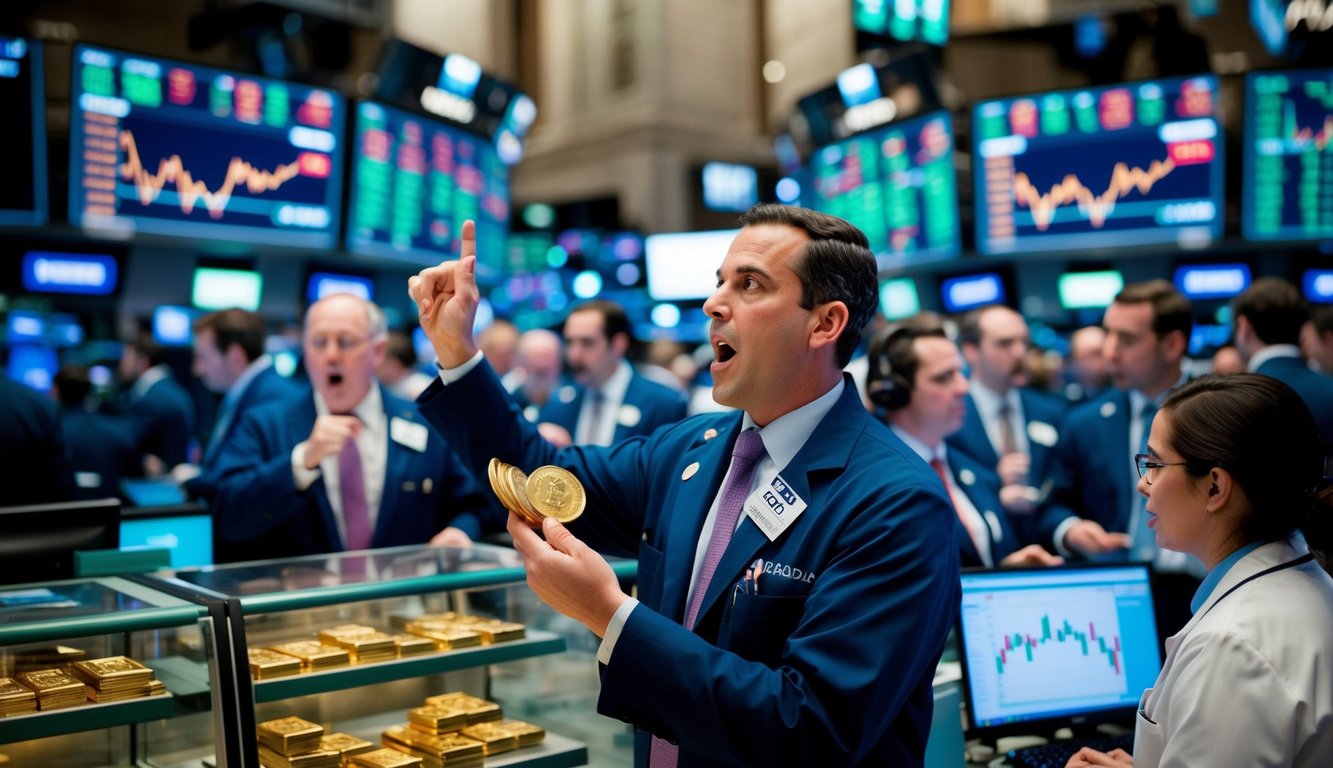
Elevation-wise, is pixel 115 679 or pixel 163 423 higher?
pixel 163 423

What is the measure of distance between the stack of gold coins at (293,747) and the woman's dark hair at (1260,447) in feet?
5.66

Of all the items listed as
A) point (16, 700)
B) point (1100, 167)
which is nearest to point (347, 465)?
point (16, 700)

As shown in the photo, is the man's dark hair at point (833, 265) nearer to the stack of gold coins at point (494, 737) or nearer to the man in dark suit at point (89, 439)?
the stack of gold coins at point (494, 737)

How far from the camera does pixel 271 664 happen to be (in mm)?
2080

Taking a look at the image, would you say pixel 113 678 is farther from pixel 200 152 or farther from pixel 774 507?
pixel 200 152

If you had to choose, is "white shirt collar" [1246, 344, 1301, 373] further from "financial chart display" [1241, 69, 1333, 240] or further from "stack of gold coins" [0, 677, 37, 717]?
"financial chart display" [1241, 69, 1333, 240]

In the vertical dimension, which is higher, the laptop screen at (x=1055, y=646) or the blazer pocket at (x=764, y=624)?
the blazer pocket at (x=764, y=624)

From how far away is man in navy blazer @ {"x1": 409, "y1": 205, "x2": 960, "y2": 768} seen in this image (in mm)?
1480

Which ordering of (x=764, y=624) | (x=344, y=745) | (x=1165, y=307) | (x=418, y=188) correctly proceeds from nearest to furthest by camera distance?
1. (x=764, y=624)
2. (x=344, y=745)
3. (x=1165, y=307)
4. (x=418, y=188)

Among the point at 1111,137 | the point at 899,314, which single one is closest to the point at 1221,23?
the point at 1111,137

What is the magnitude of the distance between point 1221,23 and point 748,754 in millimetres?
12088

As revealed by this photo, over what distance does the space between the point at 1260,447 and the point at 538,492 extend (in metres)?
1.19

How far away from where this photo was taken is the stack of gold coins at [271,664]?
2062mm

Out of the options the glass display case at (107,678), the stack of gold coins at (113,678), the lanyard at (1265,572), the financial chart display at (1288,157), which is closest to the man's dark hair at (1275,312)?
the lanyard at (1265,572)
